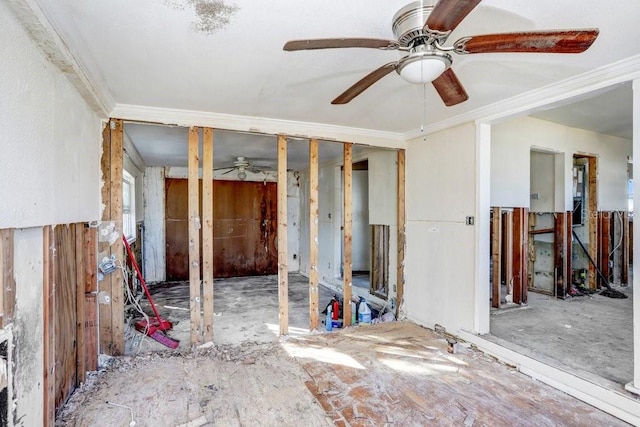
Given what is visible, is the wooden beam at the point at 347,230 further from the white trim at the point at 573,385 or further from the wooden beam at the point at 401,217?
the white trim at the point at 573,385

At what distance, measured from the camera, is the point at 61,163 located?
204 centimetres

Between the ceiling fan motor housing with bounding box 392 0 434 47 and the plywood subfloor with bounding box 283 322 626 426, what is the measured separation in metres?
2.19

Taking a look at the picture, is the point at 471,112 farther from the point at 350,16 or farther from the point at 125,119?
the point at 125,119

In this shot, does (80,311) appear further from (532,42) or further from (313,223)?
(532,42)

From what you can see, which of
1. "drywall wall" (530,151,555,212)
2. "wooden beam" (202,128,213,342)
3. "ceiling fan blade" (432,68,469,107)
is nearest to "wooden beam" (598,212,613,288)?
"drywall wall" (530,151,555,212)

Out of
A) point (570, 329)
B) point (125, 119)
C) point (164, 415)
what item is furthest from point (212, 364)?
point (570, 329)

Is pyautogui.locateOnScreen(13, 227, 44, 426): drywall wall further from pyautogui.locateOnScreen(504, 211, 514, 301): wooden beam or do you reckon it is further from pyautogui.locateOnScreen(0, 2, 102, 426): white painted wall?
pyautogui.locateOnScreen(504, 211, 514, 301): wooden beam

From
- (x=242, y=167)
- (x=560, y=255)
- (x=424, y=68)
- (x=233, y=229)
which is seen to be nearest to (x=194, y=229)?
(x=424, y=68)

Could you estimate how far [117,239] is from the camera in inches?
121

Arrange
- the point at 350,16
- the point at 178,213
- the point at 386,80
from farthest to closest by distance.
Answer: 1. the point at 178,213
2. the point at 386,80
3. the point at 350,16

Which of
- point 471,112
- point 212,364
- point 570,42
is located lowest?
point 212,364

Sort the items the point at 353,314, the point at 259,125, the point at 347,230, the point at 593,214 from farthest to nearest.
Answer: the point at 593,214 < the point at 353,314 < the point at 347,230 < the point at 259,125

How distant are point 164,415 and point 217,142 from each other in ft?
11.0

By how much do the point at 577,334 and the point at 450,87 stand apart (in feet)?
9.89
